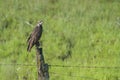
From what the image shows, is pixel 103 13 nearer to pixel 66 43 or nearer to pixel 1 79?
pixel 66 43

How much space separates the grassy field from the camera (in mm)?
10203

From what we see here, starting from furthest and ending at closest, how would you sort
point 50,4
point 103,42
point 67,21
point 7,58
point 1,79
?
point 50,4, point 67,21, point 103,42, point 7,58, point 1,79

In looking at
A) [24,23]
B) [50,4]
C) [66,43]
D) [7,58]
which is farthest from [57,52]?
[50,4]

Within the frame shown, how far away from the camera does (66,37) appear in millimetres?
11883

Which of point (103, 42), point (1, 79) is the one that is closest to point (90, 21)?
point (103, 42)

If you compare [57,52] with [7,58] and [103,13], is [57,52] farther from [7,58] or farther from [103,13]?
[103,13]

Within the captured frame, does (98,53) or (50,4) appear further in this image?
(50,4)

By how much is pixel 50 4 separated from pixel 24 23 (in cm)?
182

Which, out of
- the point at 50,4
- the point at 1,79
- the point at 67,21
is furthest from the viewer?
the point at 50,4

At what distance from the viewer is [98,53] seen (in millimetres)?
11125

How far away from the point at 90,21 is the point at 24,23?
1.95m

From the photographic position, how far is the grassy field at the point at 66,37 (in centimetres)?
1020

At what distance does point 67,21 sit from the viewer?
42.3 feet

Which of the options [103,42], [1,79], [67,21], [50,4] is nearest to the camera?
[1,79]
